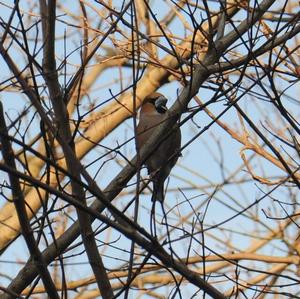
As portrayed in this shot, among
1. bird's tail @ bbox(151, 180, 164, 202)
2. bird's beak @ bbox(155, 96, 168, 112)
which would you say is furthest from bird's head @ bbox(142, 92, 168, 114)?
bird's tail @ bbox(151, 180, 164, 202)

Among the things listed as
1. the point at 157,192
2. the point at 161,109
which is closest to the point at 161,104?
the point at 161,109

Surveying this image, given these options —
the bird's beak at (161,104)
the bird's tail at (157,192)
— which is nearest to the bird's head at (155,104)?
the bird's beak at (161,104)

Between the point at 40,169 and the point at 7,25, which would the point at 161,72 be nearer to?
the point at 40,169

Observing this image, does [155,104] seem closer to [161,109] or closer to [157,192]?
[161,109]

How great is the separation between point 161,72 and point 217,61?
3.54 meters

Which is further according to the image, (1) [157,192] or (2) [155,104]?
Answer: (2) [155,104]

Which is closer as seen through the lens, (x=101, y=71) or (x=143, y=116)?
(x=143, y=116)

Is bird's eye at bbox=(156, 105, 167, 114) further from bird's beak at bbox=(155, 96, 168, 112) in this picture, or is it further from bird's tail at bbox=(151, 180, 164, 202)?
bird's tail at bbox=(151, 180, 164, 202)

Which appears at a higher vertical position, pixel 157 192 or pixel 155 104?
pixel 155 104

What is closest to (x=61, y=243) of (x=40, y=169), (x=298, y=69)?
(x=298, y=69)

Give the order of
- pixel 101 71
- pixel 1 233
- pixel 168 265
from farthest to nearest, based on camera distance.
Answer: pixel 101 71, pixel 1 233, pixel 168 265

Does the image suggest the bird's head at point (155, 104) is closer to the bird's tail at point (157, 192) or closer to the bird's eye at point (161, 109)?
the bird's eye at point (161, 109)

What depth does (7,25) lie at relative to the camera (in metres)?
2.47

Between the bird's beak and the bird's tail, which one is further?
the bird's beak
